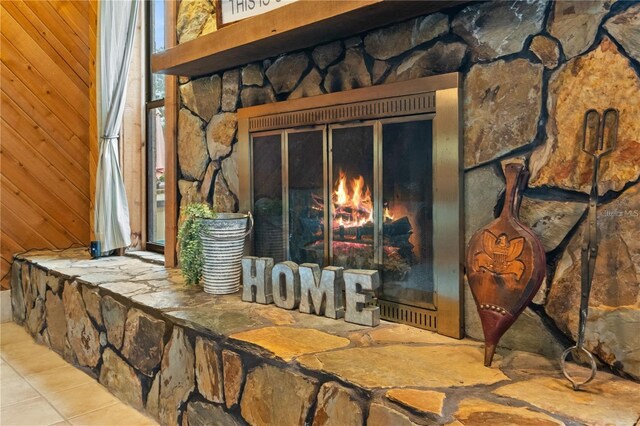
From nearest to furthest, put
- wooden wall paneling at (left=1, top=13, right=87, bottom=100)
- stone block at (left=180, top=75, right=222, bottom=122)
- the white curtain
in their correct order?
stone block at (left=180, top=75, right=222, bottom=122), the white curtain, wooden wall paneling at (left=1, top=13, right=87, bottom=100)

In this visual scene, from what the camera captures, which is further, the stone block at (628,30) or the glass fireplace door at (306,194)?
the glass fireplace door at (306,194)

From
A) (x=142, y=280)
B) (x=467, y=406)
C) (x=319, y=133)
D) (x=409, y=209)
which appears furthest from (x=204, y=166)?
(x=467, y=406)

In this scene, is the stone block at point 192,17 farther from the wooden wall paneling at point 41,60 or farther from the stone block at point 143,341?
the stone block at point 143,341

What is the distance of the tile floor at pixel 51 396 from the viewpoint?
6.56ft

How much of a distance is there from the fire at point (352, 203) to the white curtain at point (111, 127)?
184cm

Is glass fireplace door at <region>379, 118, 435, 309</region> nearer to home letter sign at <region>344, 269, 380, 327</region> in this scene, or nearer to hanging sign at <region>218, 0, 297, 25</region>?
home letter sign at <region>344, 269, 380, 327</region>

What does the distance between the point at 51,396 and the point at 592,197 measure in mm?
2365

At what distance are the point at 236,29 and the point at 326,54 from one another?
0.38 metres

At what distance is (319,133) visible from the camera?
202 centimetres

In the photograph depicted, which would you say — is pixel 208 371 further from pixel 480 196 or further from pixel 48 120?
pixel 48 120

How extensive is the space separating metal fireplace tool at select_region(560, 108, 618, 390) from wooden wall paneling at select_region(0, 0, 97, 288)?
3258 millimetres

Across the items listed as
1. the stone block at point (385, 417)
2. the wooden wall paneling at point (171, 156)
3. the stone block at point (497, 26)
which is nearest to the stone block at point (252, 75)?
the wooden wall paneling at point (171, 156)

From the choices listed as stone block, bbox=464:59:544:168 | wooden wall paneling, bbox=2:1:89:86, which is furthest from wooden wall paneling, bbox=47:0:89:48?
stone block, bbox=464:59:544:168

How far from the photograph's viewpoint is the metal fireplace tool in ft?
4.12
